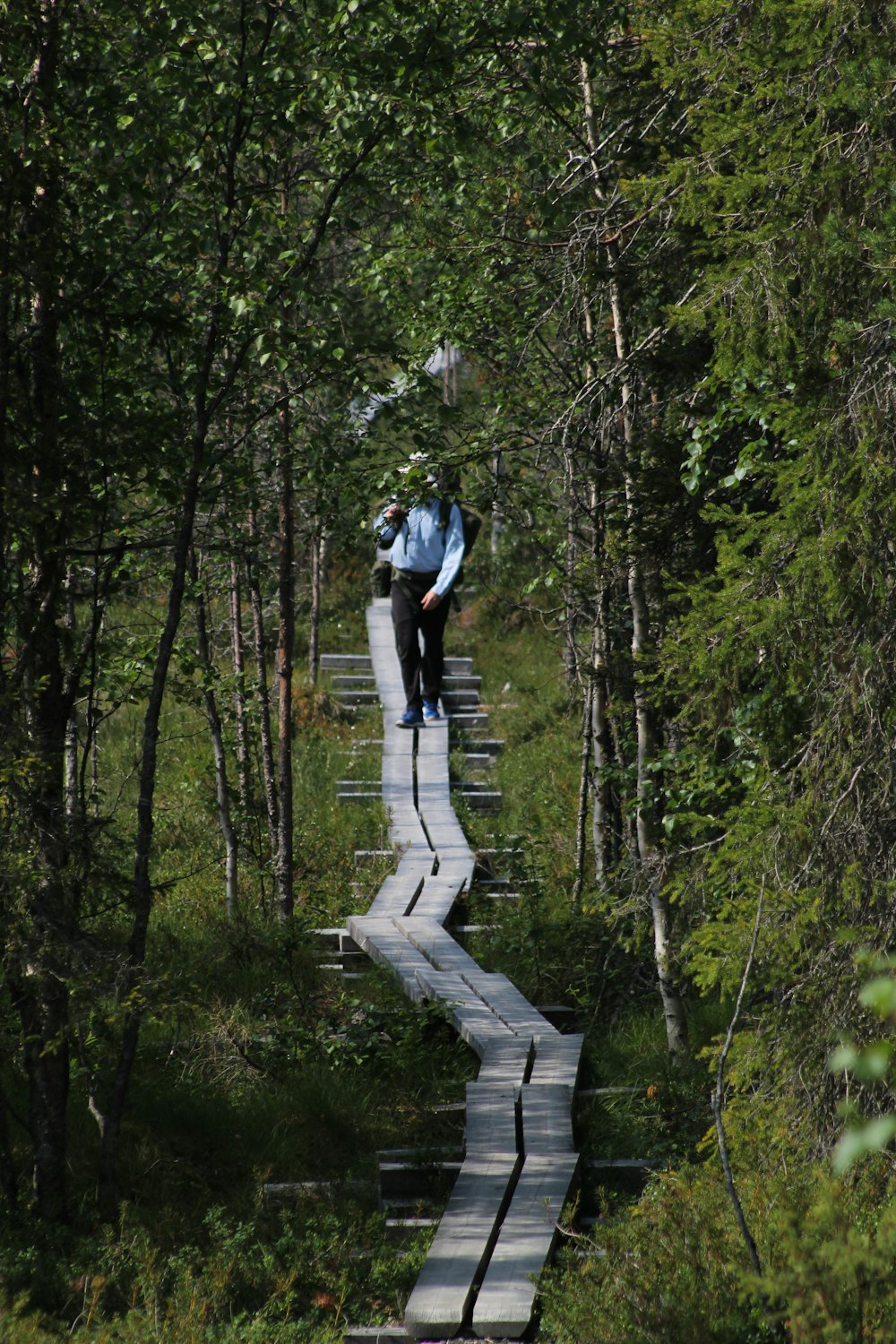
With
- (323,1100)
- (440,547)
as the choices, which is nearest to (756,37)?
(323,1100)

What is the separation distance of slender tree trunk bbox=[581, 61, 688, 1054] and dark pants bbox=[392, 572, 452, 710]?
174 inches

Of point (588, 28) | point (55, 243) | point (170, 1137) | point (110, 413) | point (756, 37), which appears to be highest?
point (588, 28)

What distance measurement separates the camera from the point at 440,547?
12.5 metres

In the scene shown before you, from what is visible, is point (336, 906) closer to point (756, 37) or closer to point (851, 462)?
point (851, 462)

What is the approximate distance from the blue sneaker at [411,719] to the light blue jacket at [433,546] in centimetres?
162

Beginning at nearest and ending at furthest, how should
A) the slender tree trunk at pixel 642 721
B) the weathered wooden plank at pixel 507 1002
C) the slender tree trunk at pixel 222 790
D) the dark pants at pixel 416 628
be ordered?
the slender tree trunk at pixel 642 721, the weathered wooden plank at pixel 507 1002, the slender tree trunk at pixel 222 790, the dark pants at pixel 416 628

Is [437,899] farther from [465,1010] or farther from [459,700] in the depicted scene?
[459,700]

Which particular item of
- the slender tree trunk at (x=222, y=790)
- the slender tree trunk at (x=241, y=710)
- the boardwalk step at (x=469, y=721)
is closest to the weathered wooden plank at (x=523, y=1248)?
the slender tree trunk at (x=222, y=790)

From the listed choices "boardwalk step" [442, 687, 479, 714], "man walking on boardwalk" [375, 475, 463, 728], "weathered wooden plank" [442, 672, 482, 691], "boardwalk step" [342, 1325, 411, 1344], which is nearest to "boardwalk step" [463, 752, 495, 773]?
"man walking on boardwalk" [375, 475, 463, 728]

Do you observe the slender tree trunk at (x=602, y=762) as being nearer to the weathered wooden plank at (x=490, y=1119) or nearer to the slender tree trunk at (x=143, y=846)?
the weathered wooden plank at (x=490, y=1119)

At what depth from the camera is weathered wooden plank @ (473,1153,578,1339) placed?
5.32 m

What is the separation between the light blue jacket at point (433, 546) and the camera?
12.1m

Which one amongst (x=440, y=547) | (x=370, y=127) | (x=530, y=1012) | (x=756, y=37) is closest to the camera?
(x=756, y=37)

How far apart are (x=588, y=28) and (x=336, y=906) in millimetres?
6721
